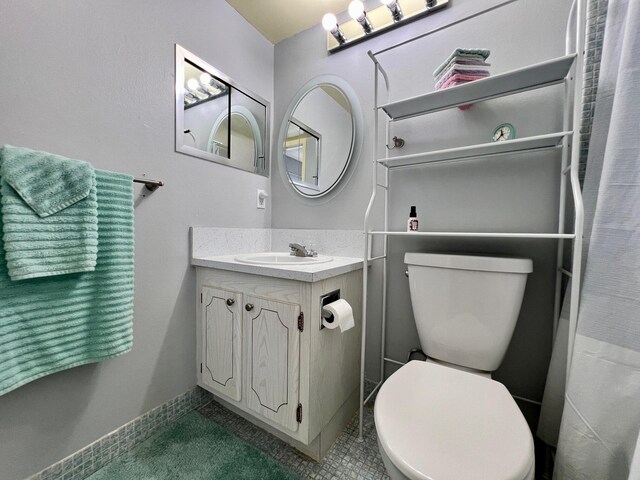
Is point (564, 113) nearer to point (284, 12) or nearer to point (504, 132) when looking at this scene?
point (504, 132)

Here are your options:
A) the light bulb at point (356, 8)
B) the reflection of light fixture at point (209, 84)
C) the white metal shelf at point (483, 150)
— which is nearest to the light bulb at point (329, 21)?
the light bulb at point (356, 8)

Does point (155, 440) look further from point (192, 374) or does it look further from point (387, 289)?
point (387, 289)

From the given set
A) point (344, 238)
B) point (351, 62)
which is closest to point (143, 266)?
point (344, 238)

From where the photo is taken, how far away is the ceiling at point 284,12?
4.88 feet

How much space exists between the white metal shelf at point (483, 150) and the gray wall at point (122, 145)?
102cm

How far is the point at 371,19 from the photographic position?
56.3 inches

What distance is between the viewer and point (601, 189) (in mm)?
738

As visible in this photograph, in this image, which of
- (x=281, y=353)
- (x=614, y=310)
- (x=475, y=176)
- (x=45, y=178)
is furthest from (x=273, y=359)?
(x=475, y=176)

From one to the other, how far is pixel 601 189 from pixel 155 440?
193 cm

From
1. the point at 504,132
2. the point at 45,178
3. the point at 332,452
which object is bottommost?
the point at 332,452

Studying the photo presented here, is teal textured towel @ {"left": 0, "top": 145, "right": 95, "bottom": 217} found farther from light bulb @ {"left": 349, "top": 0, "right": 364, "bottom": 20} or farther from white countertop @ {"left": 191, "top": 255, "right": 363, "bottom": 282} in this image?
light bulb @ {"left": 349, "top": 0, "right": 364, "bottom": 20}

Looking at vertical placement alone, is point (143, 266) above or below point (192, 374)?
above

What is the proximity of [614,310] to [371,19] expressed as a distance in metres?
1.67

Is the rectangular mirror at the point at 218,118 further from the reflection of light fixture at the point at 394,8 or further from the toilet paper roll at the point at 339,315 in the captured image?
the toilet paper roll at the point at 339,315
